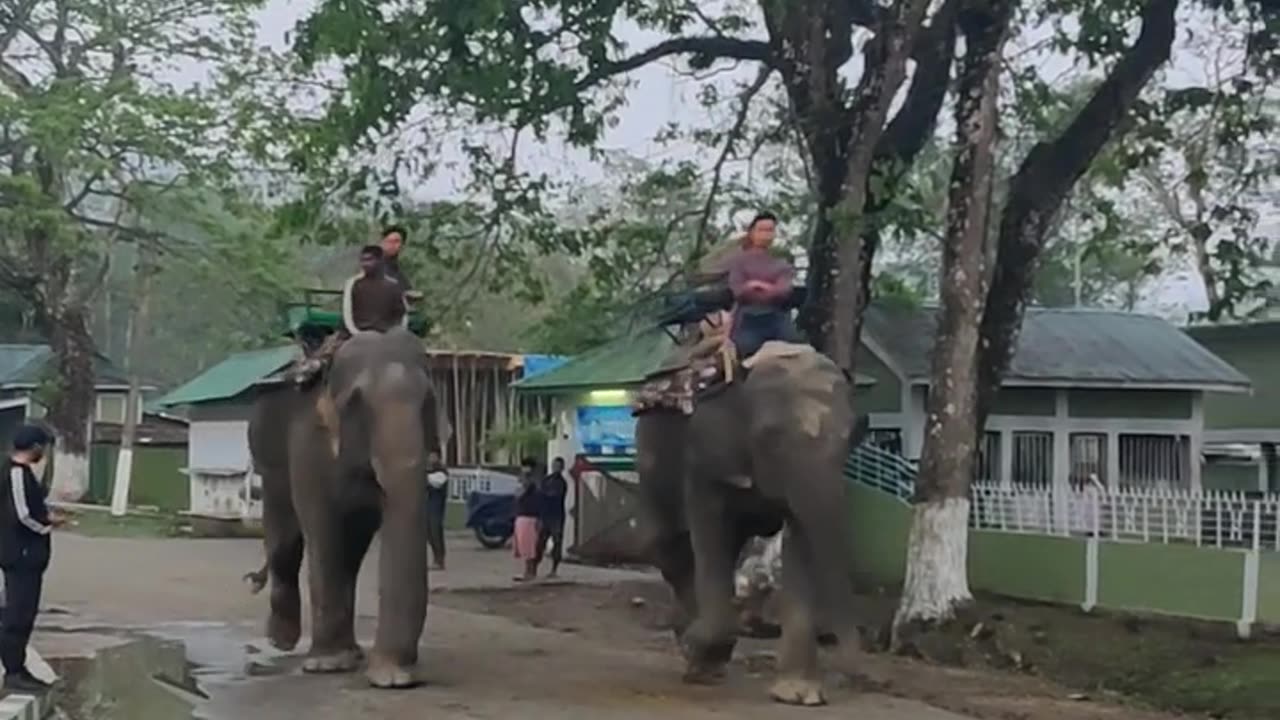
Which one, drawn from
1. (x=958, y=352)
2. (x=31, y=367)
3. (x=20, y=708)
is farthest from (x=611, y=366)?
(x=31, y=367)

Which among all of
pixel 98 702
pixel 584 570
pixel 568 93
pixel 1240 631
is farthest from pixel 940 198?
pixel 98 702

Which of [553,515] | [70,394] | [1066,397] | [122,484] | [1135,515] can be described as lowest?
[553,515]

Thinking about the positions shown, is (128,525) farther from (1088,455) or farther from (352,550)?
(352,550)

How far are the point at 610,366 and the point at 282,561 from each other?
12717mm

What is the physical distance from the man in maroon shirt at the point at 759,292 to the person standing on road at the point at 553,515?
38.2 ft

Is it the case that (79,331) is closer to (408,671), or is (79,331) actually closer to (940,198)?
(940,198)

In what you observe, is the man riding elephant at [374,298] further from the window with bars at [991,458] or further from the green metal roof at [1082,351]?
the window with bars at [991,458]

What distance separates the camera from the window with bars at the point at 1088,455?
2683cm

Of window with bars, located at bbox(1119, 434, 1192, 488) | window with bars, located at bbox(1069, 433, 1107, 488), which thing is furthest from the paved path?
window with bars, located at bbox(1119, 434, 1192, 488)

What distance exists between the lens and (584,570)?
27.3 meters

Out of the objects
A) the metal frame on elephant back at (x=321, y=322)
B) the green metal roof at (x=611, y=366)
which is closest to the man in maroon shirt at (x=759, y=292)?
the metal frame on elephant back at (x=321, y=322)

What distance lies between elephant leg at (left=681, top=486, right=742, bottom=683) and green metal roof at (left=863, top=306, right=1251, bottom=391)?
12054mm

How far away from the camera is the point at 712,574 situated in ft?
45.9

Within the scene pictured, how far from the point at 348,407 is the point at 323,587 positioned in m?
1.54
